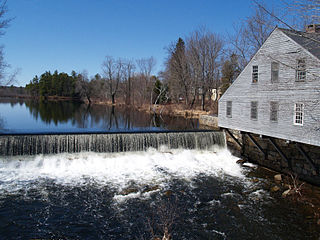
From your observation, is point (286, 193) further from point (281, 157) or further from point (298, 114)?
point (298, 114)

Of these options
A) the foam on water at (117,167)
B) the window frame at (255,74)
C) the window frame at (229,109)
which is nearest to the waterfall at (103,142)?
the foam on water at (117,167)

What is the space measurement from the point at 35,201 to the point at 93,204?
2409mm

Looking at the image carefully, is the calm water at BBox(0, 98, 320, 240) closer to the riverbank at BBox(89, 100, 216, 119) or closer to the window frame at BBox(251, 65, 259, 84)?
the window frame at BBox(251, 65, 259, 84)

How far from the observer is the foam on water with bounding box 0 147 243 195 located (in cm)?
1205

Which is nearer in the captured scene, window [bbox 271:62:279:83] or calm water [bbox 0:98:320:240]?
calm water [bbox 0:98:320:240]

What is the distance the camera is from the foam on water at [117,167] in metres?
12.0

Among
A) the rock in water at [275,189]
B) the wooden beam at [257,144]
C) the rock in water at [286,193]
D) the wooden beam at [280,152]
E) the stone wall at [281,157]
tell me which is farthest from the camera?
the wooden beam at [257,144]

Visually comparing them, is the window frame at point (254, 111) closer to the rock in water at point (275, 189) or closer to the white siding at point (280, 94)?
the white siding at point (280, 94)

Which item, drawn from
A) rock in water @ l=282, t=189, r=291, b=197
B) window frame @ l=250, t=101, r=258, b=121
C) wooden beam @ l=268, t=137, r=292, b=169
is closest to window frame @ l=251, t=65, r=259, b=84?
window frame @ l=250, t=101, r=258, b=121

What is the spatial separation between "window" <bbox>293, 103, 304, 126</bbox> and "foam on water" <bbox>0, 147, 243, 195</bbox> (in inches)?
160

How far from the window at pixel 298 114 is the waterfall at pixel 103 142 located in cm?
708

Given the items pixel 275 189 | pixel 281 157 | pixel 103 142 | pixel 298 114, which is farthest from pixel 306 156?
pixel 103 142

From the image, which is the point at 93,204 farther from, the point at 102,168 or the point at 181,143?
the point at 181,143

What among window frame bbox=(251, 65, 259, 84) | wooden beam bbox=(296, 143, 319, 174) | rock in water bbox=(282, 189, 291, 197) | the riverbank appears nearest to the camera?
rock in water bbox=(282, 189, 291, 197)
